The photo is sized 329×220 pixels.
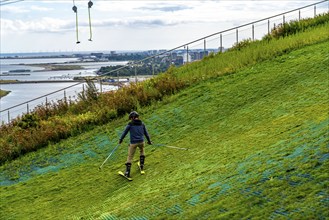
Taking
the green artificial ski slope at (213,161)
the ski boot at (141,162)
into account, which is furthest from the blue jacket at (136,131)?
the green artificial ski slope at (213,161)

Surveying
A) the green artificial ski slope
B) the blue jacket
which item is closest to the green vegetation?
the green artificial ski slope

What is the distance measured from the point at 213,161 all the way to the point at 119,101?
10.5 m

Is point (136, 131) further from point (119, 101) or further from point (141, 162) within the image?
point (119, 101)

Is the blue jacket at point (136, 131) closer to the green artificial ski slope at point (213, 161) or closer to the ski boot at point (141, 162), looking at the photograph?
the ski boot at point (141, 162)

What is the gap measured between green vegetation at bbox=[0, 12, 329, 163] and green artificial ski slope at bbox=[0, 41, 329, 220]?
3.17 ft

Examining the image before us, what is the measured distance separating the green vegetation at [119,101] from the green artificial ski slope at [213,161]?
0.97m

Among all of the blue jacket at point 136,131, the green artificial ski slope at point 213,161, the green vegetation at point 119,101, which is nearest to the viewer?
the green artificial ski slope at point 213,161

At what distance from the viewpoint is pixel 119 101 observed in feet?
67.1

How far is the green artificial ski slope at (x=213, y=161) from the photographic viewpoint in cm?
712

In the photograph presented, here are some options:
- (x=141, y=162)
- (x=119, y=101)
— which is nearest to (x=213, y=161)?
(x=141, y=162)

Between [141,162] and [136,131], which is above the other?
[136,131]

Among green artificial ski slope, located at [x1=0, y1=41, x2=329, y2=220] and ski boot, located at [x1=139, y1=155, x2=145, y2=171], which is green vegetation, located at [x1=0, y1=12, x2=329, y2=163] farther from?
ski boot, located at [x1=139, y1=155, x2=145, y2=171]

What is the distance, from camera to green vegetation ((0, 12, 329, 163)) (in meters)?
18.7

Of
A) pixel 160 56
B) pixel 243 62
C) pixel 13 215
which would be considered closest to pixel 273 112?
pixel 13 215
